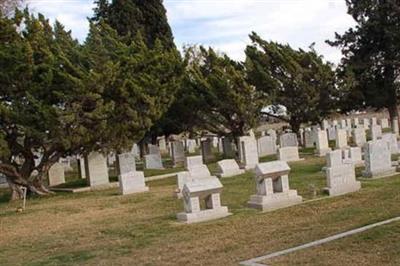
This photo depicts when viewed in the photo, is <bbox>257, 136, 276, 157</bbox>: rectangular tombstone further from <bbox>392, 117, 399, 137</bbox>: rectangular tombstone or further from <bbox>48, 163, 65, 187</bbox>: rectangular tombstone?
<bbox>48, 163, 65, 187</bbox>: rectangular tombstone

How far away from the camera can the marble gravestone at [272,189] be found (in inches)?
470

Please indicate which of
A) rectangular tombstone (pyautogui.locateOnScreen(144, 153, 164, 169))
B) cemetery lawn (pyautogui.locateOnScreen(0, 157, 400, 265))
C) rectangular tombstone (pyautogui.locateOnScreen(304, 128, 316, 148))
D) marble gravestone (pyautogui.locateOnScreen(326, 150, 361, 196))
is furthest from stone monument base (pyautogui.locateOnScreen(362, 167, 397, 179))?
rectangular tombstone (pyautogui.locateOnScreen(304, 128, 316, 148))

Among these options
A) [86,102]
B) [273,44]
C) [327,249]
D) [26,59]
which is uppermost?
[273,44]

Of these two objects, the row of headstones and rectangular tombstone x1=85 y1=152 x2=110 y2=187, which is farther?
rectangular tombstone x1=85 y1=152 x2=110 y2=187

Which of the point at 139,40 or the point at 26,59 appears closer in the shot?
the point at 26,59

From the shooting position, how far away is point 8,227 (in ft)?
41.5

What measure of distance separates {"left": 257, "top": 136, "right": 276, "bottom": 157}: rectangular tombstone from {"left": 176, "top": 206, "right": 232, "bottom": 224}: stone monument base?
17.5m

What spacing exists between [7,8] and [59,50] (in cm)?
1122

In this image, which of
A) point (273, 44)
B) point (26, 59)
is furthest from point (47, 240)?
point (273, 44)

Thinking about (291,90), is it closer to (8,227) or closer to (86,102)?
(86,102)

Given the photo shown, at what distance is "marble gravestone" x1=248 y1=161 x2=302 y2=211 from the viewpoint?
11.9 meters

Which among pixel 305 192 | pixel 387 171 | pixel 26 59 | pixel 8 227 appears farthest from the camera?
pixel 26 59

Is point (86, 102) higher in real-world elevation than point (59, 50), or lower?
lower

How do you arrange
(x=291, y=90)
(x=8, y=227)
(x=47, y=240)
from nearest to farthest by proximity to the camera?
(x=47, y=240) → (x=8, y=227) → (x=291, y=90)
